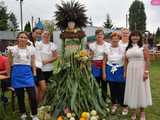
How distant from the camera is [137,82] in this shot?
24.6 feet

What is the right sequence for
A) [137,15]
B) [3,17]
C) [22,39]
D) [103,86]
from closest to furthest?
[22,39]
[103,86]
[3,17]
[137,15]

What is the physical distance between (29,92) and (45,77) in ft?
2.47

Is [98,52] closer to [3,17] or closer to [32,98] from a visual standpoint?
[32,98]

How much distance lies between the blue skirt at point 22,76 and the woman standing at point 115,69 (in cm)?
156

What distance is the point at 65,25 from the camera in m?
7.87

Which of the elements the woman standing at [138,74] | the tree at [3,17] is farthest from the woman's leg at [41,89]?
the tree at [3,17]

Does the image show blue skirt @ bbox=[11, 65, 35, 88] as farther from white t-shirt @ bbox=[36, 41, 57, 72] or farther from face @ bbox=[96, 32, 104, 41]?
face @ bbox=[96, 32, 104, 41]

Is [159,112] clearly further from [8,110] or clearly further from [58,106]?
[8,110]

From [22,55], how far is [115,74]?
6.15 ft

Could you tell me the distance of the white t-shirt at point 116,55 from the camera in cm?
812

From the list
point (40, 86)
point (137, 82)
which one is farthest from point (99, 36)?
point (40, 86)

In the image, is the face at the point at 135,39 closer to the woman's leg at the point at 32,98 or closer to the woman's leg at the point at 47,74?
the woman's leg at the point at 47,74

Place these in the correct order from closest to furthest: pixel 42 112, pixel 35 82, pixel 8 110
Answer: pixel 42 112 < pixel 35 82 < pixel 8 110

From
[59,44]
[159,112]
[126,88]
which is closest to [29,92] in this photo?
[59,44]
